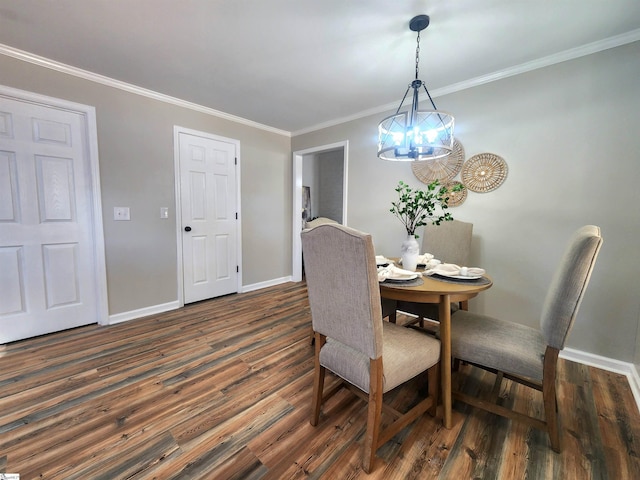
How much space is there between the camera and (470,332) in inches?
56.7

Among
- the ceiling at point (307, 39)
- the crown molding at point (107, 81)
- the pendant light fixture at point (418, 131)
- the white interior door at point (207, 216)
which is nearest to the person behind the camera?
the ceiling at point (307, 39)

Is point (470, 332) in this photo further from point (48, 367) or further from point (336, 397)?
point (48, 367)

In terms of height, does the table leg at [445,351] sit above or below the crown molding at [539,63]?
below

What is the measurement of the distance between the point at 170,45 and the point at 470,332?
2730 millimetres

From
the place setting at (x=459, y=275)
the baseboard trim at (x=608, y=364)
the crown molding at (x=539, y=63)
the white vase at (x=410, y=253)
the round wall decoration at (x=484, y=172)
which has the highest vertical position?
the crown molding at (x=539, y=63)

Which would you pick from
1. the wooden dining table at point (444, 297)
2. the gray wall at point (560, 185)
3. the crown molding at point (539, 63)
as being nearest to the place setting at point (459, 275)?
the wooden dining table at point (444, 297)

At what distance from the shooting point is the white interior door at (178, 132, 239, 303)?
118 inches

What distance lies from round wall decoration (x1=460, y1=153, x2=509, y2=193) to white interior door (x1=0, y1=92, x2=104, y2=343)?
11.3ft

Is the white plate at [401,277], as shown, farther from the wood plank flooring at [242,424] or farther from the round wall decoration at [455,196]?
the round wall decoration at [455,196]

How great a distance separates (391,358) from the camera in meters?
1.18

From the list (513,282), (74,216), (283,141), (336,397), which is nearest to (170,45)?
(74,216)

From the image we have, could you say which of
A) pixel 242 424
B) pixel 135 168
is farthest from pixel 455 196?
pixel 135 168

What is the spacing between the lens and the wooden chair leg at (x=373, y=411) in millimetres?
1104

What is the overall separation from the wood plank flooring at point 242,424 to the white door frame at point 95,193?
1.53 ft
